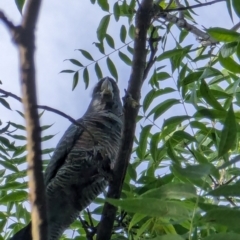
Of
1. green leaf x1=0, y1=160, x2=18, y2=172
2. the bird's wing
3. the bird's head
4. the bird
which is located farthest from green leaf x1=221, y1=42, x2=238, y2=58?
the bird's head

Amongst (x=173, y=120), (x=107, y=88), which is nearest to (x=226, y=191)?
(x=173, y=120)

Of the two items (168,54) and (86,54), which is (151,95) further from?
(86,54)

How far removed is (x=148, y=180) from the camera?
112 inches

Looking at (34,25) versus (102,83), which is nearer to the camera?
(34,25)

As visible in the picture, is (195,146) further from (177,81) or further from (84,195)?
(84,195)

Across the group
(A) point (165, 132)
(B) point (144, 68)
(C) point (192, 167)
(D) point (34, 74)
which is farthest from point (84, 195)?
(D) point (34, 74)

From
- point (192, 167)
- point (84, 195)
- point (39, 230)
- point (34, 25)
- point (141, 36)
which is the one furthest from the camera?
point (84, 195)

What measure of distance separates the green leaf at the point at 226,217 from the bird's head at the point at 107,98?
3.34 meters

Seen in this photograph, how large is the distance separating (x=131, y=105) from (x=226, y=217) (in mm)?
956

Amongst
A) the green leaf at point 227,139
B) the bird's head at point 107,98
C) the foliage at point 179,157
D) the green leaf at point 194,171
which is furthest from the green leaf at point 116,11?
the green leaf at point 194,171

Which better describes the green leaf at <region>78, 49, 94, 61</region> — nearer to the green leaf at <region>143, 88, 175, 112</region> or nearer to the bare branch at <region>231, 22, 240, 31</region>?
the green leaf at <region>143, 88, 175, 112</region>

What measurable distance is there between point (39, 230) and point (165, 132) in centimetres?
142

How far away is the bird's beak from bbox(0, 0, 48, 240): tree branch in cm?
355

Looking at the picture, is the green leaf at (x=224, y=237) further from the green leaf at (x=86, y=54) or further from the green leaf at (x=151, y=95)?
the green leaf at (x=86, y=54)
